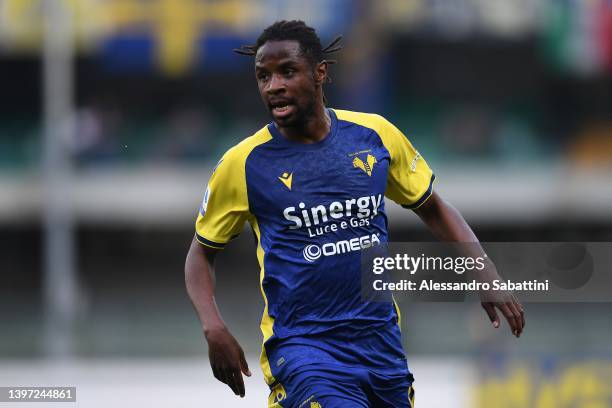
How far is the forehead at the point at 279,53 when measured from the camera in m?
5.14

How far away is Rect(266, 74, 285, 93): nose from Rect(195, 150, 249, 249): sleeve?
385mm

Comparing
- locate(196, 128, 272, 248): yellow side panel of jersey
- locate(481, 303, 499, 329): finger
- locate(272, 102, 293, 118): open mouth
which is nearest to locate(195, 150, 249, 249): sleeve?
locate(196, 128, 272, 248): yellow side panel of jersey

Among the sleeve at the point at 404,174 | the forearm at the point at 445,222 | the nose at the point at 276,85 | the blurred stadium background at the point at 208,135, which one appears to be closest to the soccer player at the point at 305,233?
the nose at the point at 276,85

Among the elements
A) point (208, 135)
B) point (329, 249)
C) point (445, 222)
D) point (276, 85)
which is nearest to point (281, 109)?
point (276, 85)

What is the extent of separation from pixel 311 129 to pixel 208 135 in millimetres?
19863

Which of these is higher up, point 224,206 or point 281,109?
point 281,109

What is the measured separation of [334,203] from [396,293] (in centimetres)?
62

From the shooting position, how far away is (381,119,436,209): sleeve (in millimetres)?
5539

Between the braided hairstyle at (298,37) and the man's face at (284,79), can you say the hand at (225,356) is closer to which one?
the man's face at (284,79)

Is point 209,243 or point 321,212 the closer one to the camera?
point 321,212

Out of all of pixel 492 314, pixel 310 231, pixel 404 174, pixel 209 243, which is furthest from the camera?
A: pixel 404 174

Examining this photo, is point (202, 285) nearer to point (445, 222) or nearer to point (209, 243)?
point (209, 243)

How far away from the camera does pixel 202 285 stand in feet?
17.4

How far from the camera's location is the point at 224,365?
5055 millimetres
